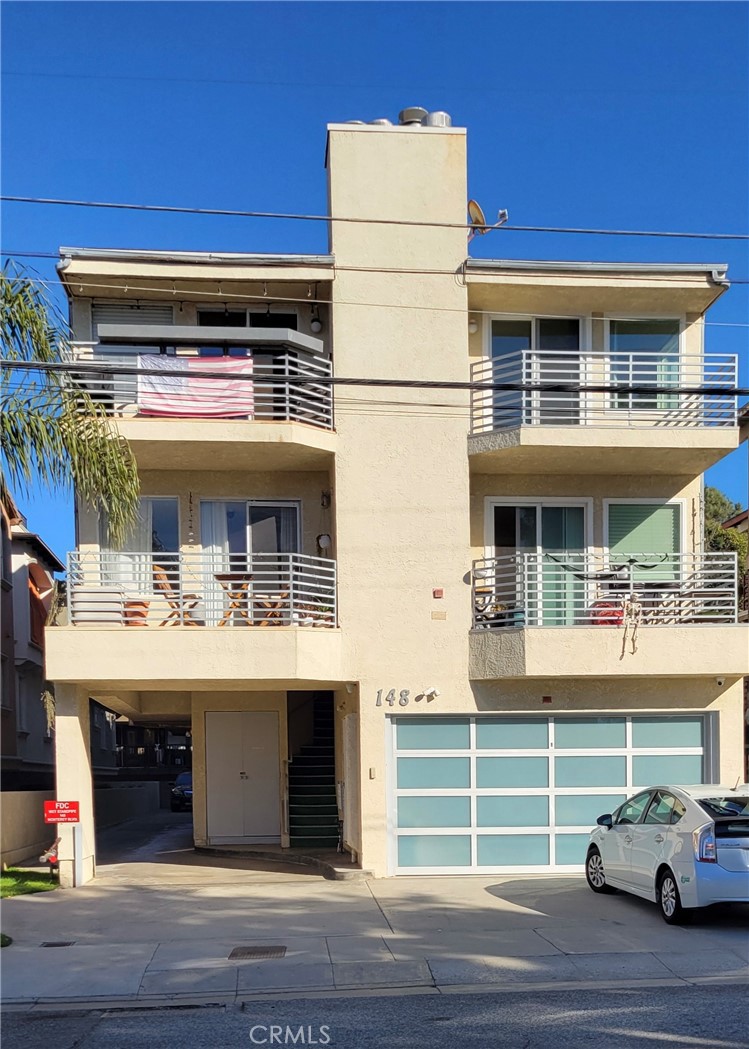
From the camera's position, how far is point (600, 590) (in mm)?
16219

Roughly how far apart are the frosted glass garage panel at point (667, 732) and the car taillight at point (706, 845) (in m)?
5.44

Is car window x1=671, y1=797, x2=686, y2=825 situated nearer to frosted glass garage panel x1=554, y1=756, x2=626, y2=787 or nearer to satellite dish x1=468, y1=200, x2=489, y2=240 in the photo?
frosted glass garage panel x1=554, y1=756, x2=626, y2=787

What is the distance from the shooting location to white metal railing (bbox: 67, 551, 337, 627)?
14.9 m

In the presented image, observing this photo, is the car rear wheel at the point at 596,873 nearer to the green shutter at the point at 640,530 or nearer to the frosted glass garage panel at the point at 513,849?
the frosted glass garage panel at the point at 513,849

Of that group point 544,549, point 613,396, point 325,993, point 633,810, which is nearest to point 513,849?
point 633,810

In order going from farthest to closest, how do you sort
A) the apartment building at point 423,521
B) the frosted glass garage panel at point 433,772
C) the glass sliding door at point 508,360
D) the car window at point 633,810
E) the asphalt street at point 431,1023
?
the glass sliding door at point 508,360 < the frosted glass garage panel at point 433,772 < the apartment building at point 423,521 < the car window at point 633,810 < the asphalt street at point 431,1023

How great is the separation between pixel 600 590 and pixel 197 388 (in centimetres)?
686

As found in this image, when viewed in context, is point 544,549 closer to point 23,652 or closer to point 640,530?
point 640,530

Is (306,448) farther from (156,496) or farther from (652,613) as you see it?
(652,613)

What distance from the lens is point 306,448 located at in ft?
50.9

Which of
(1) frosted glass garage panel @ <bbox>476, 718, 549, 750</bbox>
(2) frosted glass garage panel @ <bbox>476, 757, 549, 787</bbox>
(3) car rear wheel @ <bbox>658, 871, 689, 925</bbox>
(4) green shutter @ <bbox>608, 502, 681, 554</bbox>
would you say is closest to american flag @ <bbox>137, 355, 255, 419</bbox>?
(1) frosted glass garage panel @ <bbox>476, 718, 549, 750</bbox>

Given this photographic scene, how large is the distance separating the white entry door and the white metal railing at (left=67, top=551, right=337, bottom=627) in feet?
10.7

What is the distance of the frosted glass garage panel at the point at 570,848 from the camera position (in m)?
15.5

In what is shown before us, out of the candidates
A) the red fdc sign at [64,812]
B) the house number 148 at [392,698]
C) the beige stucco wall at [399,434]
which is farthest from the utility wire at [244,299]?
the red fdc sign at [64,812]
